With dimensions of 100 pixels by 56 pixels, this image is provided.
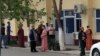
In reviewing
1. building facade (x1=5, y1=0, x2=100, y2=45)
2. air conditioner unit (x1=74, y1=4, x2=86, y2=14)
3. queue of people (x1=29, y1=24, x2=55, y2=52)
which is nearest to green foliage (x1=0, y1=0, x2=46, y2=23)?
queue of people (x1=29, y1=24, x2=55, y2=52)

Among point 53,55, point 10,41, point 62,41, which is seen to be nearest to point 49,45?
point 62,41

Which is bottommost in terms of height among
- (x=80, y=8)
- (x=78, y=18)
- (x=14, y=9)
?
(x=78, y=18)

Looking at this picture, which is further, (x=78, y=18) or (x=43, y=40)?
(x=78, y=18)

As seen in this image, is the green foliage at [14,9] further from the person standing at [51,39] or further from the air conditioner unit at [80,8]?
the air conditioner unit at [80,8]

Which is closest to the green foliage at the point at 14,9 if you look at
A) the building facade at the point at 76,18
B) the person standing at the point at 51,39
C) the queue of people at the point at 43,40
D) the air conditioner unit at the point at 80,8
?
the queue of people at the point at 43,40

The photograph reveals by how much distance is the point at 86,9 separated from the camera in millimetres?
31203

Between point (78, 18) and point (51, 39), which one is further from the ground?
point (78, 18)

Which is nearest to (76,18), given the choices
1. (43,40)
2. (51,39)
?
(51,39)

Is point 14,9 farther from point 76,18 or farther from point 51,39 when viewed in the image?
point 76,18

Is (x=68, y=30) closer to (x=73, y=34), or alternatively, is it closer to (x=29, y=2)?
(x=73, y=34)

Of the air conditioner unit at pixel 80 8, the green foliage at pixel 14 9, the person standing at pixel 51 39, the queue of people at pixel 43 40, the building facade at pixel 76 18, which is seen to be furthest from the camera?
the air conditioner unit at pixel 80 8

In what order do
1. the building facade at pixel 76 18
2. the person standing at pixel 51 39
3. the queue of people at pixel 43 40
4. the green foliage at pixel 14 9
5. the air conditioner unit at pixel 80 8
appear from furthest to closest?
the air conditioner unit at pixel 80 8, the building facade at pixel 76 18, the person standing at pixel 51 39, the queue of people at pixel 43 40, the green foliage at pixel 14 9

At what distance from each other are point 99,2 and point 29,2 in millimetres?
16946

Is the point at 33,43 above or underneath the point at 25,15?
underneath
